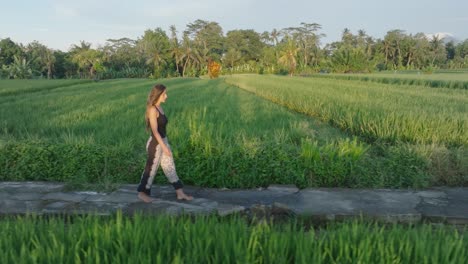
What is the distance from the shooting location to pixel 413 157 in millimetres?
5898

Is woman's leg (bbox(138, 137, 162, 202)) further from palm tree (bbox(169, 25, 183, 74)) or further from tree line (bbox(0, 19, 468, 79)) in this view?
palm tree (bbox(169, 25, 183, 74))

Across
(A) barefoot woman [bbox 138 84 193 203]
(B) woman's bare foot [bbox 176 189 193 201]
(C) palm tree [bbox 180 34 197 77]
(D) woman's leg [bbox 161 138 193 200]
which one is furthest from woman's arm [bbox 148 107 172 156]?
(C) palm tree [bbox 180 34 197 77]

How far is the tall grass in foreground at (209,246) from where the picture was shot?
248 centimetres

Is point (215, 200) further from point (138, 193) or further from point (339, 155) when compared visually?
point (339, 155)

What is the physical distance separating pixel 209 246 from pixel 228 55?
246 ft

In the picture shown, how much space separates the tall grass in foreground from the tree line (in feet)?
169

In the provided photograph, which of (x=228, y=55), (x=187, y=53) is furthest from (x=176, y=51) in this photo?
(x=228, y=55)

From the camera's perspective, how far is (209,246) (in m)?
2.65

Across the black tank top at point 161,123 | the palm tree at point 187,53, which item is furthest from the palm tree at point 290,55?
the black tank top at point 161,123

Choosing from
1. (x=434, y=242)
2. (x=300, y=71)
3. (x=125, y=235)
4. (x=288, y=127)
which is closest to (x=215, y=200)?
(x=125, y=235)

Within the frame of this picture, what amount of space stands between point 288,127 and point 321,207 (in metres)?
3.89

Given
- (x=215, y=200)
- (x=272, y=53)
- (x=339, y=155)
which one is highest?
(x=272, y=53)

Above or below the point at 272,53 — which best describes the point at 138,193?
below

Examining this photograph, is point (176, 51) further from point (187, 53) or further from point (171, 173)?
point (171, 173)
